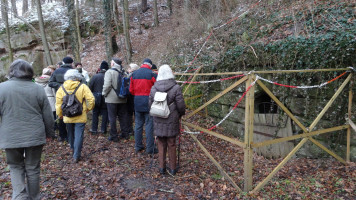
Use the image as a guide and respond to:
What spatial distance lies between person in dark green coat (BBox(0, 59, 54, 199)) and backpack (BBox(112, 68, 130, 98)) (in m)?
2.38

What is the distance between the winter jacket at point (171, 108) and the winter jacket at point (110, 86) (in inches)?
73.2

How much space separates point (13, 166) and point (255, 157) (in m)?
5.08

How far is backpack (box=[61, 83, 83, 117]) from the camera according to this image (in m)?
4.54

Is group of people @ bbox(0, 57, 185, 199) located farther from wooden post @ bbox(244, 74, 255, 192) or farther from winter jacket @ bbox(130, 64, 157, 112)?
wooden post @ bbox(244, 74, 255, 192)

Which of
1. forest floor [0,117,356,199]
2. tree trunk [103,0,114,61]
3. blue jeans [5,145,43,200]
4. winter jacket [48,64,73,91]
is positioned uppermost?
tree trunk [103,0,114,61]

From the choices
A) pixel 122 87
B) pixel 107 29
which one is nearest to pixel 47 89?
pixel 122 87

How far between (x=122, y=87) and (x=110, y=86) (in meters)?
0.30

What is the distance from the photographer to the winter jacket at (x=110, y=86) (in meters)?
5.66

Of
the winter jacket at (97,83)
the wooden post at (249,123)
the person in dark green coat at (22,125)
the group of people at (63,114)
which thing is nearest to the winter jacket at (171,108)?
the group of people at (63,114)

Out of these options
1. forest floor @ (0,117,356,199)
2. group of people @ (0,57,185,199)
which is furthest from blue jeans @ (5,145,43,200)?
forest floor @ (0,117,356,199)

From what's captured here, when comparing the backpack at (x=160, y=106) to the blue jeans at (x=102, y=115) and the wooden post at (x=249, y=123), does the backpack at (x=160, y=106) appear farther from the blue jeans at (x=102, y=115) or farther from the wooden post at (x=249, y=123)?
the blue jeans at (x=102, y=115)

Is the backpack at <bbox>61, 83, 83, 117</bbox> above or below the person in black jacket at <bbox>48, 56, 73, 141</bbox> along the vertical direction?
below

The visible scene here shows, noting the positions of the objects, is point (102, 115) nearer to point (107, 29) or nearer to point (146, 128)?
point (146, 128)

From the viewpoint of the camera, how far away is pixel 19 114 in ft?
10.2
